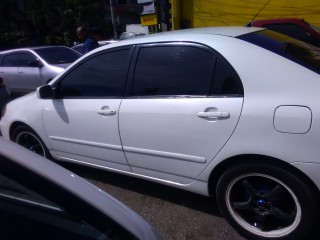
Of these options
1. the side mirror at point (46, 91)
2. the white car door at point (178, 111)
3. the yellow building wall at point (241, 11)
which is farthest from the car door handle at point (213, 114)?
the yellow building wall at point (241, 11)

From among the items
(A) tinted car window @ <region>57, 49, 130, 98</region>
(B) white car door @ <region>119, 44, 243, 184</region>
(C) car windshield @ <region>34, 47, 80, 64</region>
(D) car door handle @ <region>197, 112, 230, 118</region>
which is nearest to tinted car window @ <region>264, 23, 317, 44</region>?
(C) car windshield @ <region>34, 47, 80, 64</region>

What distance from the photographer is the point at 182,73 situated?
291 cm

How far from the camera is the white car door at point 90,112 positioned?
3287 mm

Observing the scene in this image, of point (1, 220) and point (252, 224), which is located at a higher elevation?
point (1, 220)

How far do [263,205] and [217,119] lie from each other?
2.32ft

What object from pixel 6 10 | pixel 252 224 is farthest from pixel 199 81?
pixel 6 10

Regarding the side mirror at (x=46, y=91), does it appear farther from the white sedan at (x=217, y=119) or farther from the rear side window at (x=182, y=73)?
the rear side window at (x=182, y=73)

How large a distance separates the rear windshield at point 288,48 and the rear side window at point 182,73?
332 millimetres

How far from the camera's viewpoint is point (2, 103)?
564 cm

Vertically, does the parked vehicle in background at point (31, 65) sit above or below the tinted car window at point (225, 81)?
below

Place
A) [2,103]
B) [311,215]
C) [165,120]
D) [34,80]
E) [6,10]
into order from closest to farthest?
[311,215] → [165,120] → [2,103] → [34,80] → [6,10]

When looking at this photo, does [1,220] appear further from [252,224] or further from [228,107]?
[252,224]

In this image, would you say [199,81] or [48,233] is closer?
[48,233]

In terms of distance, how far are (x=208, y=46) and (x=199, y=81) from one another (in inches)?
10.9
